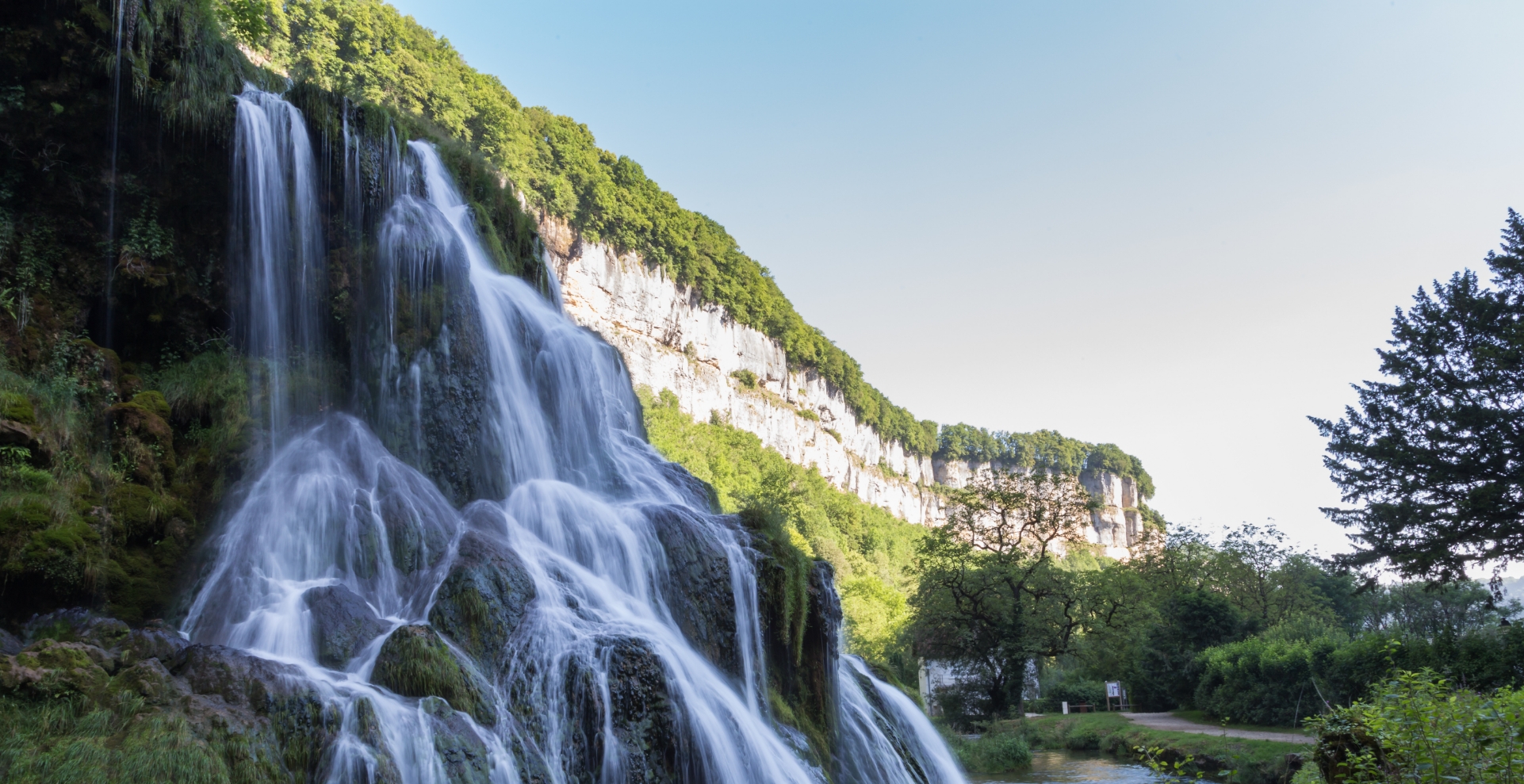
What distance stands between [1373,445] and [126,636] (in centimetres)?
2839

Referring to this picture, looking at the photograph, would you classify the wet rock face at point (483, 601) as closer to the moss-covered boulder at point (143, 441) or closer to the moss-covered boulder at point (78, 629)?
the moss-covered boulder at point (78, 629)

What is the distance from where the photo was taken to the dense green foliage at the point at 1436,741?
605 centimetres

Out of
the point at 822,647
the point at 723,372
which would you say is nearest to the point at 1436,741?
the point at 822,647

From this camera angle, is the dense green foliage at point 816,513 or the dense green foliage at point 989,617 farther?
the dense green foliage at point 816,513

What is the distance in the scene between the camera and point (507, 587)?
9.83 meters

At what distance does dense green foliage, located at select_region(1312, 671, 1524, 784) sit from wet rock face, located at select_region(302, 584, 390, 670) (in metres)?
9.41

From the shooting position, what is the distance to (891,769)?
43.3 feet

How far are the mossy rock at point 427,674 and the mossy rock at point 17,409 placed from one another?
17.7 feet

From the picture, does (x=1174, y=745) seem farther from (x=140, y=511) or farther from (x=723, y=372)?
(x=723, y=372)

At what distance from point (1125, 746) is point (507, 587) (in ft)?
66.1

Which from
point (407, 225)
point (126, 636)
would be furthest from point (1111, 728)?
point (126, 636)

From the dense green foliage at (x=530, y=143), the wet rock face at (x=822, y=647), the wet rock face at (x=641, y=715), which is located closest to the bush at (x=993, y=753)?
the wet rock face at (x=822, y=647)

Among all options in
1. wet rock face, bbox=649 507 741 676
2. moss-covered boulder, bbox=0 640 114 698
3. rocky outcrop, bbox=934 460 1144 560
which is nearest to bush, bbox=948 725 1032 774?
wet rock face, bbox=649 507 741 676

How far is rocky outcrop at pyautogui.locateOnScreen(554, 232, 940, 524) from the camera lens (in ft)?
193
